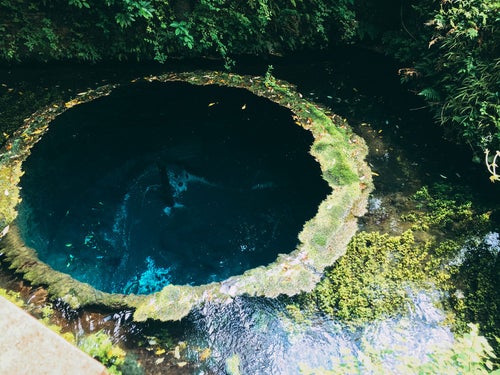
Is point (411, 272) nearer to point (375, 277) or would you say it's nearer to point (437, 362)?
point (375, 277)

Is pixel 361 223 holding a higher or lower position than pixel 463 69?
lower

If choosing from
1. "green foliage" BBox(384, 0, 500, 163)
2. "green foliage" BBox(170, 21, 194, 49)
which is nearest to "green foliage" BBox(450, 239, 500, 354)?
"green foliage" BBox(384, 0, 500, 163)

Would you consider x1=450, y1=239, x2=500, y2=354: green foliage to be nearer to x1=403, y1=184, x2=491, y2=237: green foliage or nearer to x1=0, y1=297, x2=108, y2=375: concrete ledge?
x1=403, y1=184, x2=491, y2=237: green foliage

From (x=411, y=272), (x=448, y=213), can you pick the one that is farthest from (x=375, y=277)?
(x=448, y=213)

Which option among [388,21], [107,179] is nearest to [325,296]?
[107,179]

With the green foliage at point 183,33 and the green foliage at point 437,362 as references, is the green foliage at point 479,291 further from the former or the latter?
the green foliage at point 183,33

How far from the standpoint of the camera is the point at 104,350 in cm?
336

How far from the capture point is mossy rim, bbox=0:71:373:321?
375 centimetres

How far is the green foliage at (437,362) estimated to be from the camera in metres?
2.27

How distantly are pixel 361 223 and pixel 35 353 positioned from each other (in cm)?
370

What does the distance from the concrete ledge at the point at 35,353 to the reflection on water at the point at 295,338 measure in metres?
1.67

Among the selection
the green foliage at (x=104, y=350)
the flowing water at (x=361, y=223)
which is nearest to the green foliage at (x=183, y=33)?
the flowing water at (x=361, y=223)

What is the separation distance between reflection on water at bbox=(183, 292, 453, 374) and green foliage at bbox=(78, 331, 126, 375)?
669 mm

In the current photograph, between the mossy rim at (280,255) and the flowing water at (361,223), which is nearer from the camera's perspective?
the flowing water at (361,223)
